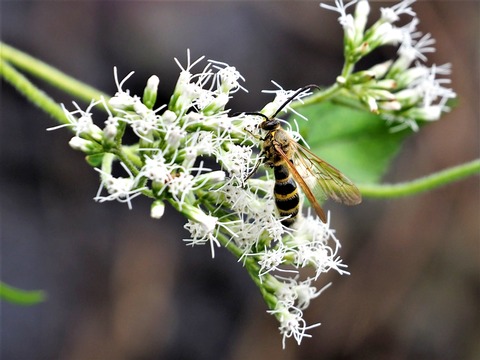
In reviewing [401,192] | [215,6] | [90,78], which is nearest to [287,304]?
[401,192]

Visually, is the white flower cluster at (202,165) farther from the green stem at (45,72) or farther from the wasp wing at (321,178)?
the green stem at (45,72)

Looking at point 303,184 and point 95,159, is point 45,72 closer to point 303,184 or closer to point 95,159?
point 95,159

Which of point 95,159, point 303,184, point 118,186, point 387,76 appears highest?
point 387,76

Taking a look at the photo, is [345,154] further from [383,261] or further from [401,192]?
[383,261]

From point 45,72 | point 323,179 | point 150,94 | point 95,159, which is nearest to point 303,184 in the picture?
point 323,179

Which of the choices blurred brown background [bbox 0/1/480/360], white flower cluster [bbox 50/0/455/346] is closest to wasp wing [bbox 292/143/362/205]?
white flower cluster [bbox 50/0/455/346]

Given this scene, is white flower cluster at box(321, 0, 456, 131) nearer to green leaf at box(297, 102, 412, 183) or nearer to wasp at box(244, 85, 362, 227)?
green leaf at box(297, 102, 412, 183)
